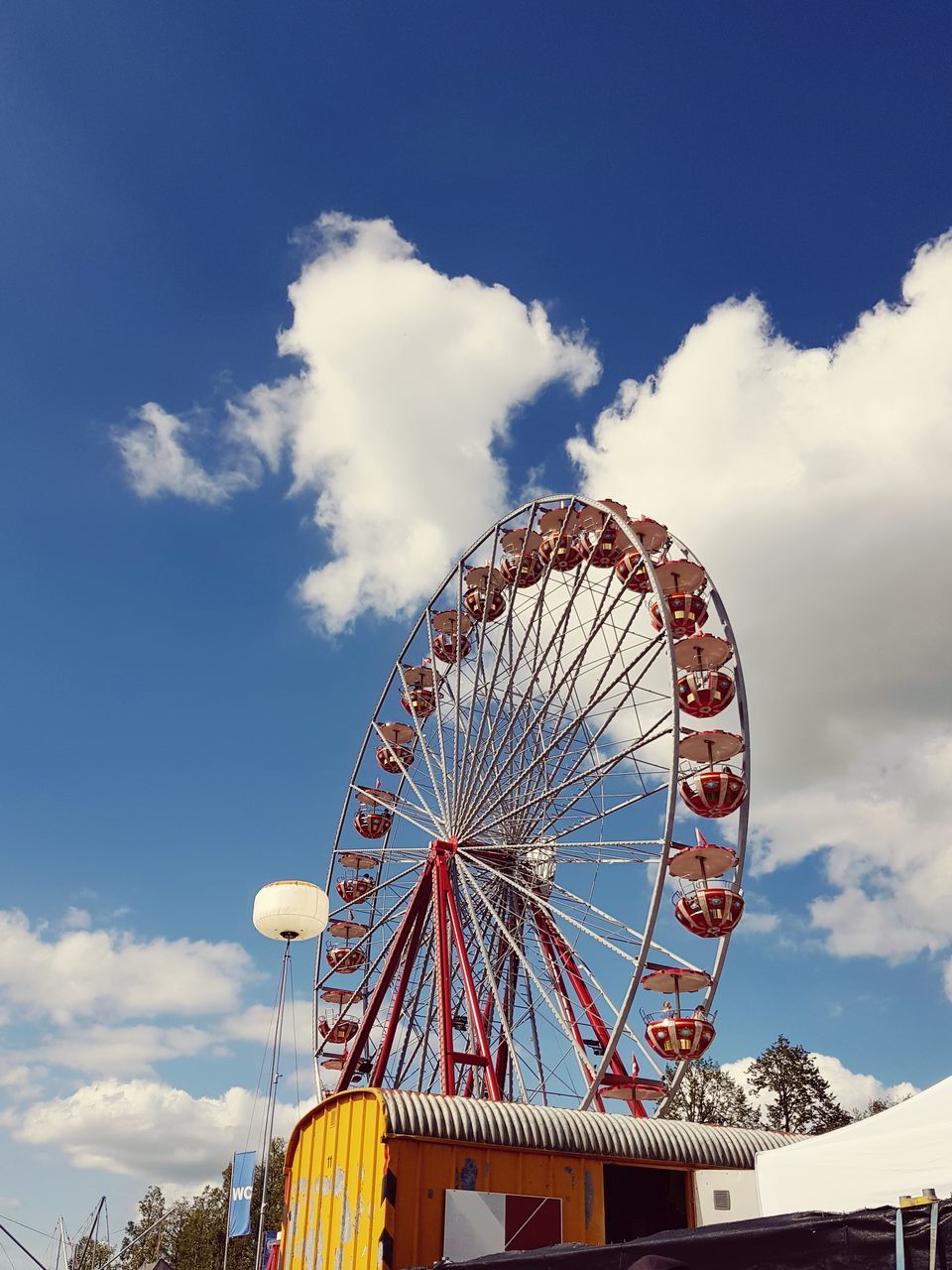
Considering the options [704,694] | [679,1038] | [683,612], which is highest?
[683,612]

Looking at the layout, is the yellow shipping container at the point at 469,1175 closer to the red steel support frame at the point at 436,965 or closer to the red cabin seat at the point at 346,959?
the red steel support frame at the point at 436,965

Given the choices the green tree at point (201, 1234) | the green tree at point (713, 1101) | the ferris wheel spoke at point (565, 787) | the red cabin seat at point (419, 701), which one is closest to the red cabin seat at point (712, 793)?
the ferris wheel spoke at point (565, 787)

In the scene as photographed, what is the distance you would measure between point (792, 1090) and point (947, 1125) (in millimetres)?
39922

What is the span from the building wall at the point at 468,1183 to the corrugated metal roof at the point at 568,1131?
13cm

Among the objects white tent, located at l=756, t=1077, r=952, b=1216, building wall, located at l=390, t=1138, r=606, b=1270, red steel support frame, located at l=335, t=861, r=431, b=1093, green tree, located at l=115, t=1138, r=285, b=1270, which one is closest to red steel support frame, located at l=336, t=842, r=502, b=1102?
red steel support frame, located at l=335, t=861, r=431, b=1093

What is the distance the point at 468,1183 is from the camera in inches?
456

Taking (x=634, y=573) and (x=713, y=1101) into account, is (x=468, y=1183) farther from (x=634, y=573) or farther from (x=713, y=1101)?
(x=713, y=1101)

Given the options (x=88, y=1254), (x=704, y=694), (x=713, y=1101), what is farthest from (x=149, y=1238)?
(x=704, y=694)

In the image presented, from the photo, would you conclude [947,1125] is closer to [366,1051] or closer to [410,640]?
[366,1051]

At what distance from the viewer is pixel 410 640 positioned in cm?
2925

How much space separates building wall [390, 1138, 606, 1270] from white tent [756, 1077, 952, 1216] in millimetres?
5663

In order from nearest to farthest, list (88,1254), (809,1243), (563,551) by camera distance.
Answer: (809,1243), (563,551), (88,1254)

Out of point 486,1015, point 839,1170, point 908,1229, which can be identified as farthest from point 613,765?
point 908,1229

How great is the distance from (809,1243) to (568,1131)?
28.2 ft
